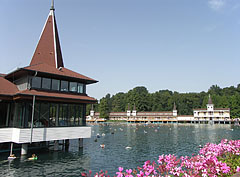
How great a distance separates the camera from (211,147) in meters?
10.8

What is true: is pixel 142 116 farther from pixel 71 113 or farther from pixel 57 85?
pixel 57 85

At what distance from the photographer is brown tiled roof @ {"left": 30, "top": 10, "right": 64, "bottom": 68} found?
30.3 m

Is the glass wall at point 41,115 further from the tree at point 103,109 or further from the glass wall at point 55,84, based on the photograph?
the tree at point 103,109

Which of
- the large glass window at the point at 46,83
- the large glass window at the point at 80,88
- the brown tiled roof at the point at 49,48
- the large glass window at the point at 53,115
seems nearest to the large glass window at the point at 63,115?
the large glass window at the point at 53,115

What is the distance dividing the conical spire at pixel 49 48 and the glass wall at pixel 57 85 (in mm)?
4871

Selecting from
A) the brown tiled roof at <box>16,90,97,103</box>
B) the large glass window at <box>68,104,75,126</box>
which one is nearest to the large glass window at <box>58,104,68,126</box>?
the large glass window at <box>68,104,75,126</box>

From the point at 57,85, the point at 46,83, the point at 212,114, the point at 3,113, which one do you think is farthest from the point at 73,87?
the point at 212,114

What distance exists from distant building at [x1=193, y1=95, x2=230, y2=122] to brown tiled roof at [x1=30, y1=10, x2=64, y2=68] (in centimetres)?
10663

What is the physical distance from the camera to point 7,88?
2430cm

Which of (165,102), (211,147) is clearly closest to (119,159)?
Result: (211,147)

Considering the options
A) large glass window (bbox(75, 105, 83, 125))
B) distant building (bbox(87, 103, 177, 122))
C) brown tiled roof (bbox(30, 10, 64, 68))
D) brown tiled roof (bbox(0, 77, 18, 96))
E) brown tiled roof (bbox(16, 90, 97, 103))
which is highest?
brown tiled roof (bbox(30, 10, 64, 68))

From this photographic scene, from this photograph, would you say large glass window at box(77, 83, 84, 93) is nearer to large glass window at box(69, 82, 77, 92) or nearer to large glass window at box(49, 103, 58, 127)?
large glass window at box(69, 82, 77, 92)

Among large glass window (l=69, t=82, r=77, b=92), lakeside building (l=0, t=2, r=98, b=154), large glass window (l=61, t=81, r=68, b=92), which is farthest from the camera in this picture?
large glass window (l=69, t=82, r=77, b=92)

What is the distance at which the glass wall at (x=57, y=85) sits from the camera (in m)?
24.2
